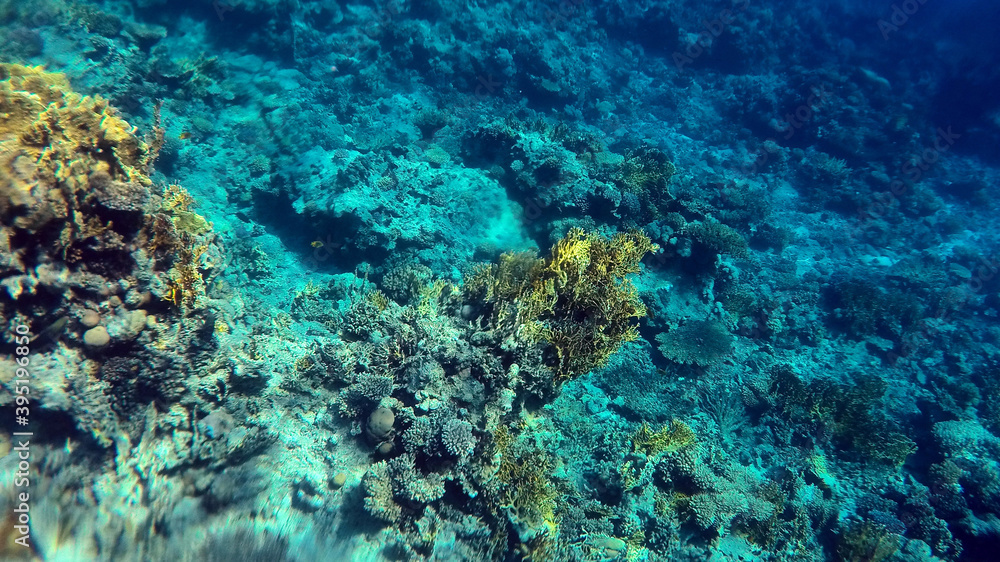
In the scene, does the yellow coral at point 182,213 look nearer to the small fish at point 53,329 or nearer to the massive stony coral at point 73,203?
the massive stony coral at point 73,203

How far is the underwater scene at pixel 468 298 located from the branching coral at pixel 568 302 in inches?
2.0

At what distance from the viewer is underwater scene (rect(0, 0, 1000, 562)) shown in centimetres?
374

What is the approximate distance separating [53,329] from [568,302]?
5.29 metres

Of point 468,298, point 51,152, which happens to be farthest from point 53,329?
point 468,298

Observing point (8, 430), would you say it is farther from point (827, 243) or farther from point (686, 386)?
point (827, 243)

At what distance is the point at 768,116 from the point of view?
69.7ft

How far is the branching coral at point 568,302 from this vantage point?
5.55 m

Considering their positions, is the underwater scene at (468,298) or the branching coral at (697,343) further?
the branching coral at (697,343)

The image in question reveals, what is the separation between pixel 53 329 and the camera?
A: 3545 millimetres

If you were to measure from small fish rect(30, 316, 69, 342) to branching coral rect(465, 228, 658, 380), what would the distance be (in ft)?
13.7

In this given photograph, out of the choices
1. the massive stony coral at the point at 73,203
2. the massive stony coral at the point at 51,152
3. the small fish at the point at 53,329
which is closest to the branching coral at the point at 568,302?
the massive stony coral at the point at 73,203

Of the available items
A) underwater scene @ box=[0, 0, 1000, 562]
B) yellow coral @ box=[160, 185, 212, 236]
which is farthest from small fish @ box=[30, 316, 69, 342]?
yellow coral @ box=[160, 185, 212, 236]

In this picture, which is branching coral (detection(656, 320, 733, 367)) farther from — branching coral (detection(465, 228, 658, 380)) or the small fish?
the small fish

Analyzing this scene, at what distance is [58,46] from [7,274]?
14.3 meters
